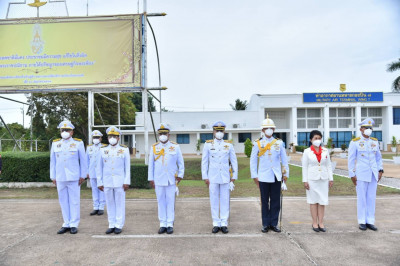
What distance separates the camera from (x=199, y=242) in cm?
440

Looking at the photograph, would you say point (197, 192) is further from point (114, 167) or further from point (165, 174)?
point (114, 167)

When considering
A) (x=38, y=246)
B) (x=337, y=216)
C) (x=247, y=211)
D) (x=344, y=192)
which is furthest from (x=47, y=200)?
(x=344, y=192)

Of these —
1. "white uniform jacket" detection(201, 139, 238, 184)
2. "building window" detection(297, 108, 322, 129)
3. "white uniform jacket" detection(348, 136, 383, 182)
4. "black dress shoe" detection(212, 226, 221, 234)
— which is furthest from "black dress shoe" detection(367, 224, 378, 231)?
"building window" detection(297, 108, 322, 129)

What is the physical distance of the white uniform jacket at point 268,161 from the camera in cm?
498

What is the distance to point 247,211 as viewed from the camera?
21.0ft

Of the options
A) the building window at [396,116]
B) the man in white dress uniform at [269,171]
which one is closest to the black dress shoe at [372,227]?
the man in white dress uniform at [269,171]

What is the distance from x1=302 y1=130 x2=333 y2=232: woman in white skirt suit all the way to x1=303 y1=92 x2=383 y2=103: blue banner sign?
31.6 meters

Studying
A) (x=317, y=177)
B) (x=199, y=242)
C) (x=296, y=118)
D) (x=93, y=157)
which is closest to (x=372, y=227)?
(x=317, y=177)

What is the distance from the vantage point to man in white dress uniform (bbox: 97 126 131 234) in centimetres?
498

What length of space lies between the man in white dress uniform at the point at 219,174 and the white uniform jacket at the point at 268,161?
1.25 feet

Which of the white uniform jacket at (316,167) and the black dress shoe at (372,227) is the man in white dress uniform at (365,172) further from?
the white uniform jacket at (316,167)

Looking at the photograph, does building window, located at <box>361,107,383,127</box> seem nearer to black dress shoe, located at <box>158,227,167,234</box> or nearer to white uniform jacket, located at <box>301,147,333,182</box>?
white uniform jacket, located at <box>301,147,333,182</box>

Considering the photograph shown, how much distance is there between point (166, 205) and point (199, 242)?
0.95 m

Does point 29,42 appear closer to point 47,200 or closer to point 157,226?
point 47,200
